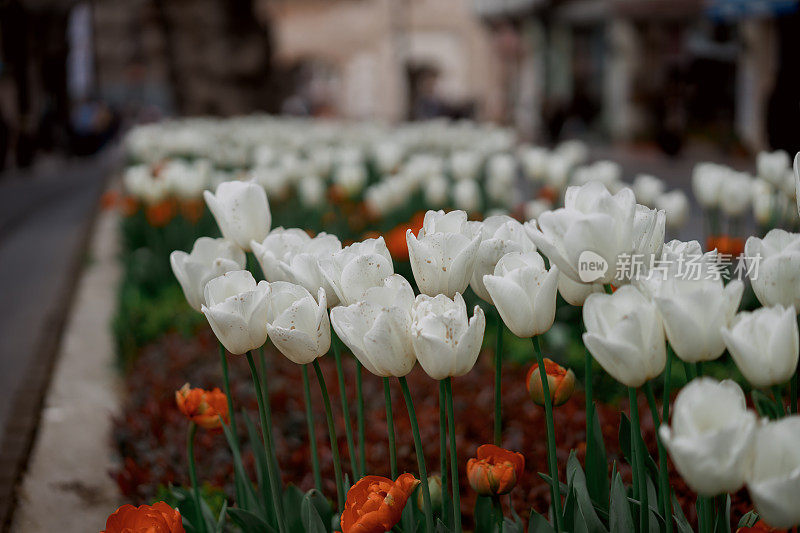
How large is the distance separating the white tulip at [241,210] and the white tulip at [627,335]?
2.91 ft

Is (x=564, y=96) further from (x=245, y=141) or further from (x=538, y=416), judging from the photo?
(x=538, y=416)

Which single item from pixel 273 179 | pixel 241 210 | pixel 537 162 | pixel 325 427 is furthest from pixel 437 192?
pixel 241 210

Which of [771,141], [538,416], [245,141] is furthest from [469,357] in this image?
[245,141]

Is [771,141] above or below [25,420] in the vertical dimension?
above

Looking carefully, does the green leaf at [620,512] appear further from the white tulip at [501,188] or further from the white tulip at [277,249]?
the white tulip at [501,188]

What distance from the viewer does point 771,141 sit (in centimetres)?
383

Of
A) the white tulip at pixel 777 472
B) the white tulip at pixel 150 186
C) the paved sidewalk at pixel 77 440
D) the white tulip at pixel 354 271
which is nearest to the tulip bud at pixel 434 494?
the white tulip at pixel 354 271

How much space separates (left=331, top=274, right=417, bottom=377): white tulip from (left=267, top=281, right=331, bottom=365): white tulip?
67mm

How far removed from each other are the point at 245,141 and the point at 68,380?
552 cm

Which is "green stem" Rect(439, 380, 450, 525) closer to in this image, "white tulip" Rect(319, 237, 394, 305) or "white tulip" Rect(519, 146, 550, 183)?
"white tulip" Rect(319, 237, 394, 305)

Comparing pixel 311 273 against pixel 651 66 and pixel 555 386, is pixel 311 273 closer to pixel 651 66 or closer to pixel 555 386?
pixel 555 386

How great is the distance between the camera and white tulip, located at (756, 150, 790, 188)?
9.51ft

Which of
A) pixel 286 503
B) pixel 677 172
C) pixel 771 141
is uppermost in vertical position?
pixel 771 141

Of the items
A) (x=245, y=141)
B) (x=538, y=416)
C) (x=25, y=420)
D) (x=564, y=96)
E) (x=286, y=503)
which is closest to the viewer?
(x=286, y=503)
